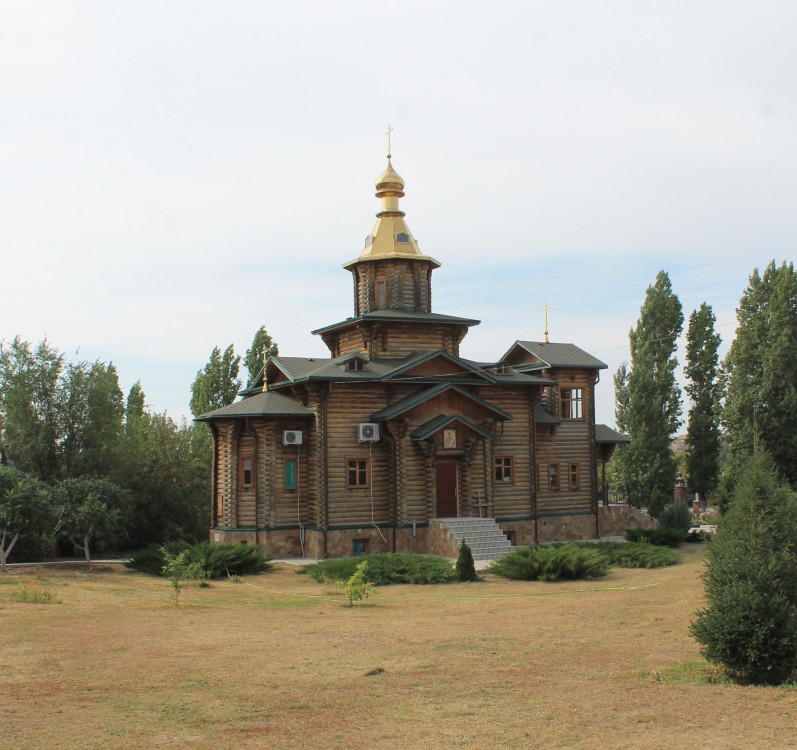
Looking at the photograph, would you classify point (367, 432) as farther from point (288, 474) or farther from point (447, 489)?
point (447, 489)

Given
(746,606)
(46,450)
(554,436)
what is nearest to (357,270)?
(554,436)

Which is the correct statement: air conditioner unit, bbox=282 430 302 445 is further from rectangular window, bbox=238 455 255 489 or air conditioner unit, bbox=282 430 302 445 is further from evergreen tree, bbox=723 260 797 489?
evergreen tree, bbox=723 260 797 489

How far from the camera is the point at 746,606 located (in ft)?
40.0

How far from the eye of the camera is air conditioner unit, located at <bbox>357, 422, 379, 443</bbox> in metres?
31.0

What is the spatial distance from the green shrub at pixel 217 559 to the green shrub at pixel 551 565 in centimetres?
687

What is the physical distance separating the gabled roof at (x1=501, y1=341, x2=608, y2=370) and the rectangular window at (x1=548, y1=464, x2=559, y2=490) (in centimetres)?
397

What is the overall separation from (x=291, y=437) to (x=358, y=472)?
2.56 meters

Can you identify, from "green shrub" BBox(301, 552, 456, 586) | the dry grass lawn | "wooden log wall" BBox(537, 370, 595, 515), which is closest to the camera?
the dry grass lawn

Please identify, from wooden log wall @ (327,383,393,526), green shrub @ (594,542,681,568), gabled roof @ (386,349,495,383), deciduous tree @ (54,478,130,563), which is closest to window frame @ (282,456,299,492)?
wooden log wall @ (327,383,393,526)

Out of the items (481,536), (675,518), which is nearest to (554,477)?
(675,518)

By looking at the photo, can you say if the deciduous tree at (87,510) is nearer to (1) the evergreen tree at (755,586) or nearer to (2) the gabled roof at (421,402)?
(2) the gabled roof at (421,402)

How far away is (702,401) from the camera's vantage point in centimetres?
4447

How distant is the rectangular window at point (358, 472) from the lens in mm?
30989

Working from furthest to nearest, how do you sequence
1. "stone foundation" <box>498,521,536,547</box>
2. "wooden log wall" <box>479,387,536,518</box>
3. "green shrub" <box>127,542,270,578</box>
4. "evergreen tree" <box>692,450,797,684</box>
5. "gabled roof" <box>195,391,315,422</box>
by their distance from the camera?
"wooden log wall" <box>479,387,536,518</box>, "stone foundation" <box>498,521,536,547</box>, "gabled roof" <box>195,391,315,422</box>, "green shrub" <box>127,542,270,578</box>, "evergreen tree" <box>692,450,797,684</box>
